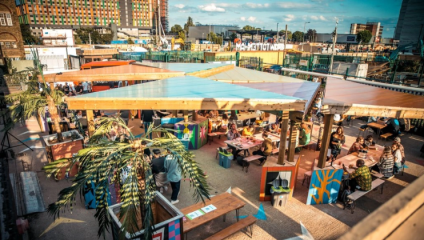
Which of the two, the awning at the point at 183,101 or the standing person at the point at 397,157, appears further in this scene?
the standing person at the point at 397,157

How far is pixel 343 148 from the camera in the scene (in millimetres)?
10852

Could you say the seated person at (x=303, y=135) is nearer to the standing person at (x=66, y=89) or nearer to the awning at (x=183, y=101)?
the awning at (x=183, y=101)

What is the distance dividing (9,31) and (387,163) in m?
47.6

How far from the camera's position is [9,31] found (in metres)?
36.8

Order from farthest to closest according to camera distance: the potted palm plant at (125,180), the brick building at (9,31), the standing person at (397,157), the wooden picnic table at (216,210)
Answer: the brick building at (9,31) < the standing person at (397,157) < the wooden picnic table at (216,210) < the potted palm plant at (125,180)

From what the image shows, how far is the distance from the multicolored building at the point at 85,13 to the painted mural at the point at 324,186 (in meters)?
104

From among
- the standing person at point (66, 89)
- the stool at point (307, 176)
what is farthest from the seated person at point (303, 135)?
the standing person at point (66, 89)

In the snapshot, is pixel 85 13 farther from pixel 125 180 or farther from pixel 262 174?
pixel 125 180

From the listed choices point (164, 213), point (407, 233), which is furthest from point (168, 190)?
point (407, 233)

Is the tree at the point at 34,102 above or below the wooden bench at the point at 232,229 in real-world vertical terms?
above

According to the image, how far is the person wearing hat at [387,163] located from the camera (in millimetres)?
7663

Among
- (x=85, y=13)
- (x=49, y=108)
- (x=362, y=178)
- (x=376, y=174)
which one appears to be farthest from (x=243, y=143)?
(x=85, y=13)

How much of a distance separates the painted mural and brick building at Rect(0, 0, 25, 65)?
45.1 meters

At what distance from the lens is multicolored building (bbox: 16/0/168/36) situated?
96.5 m
